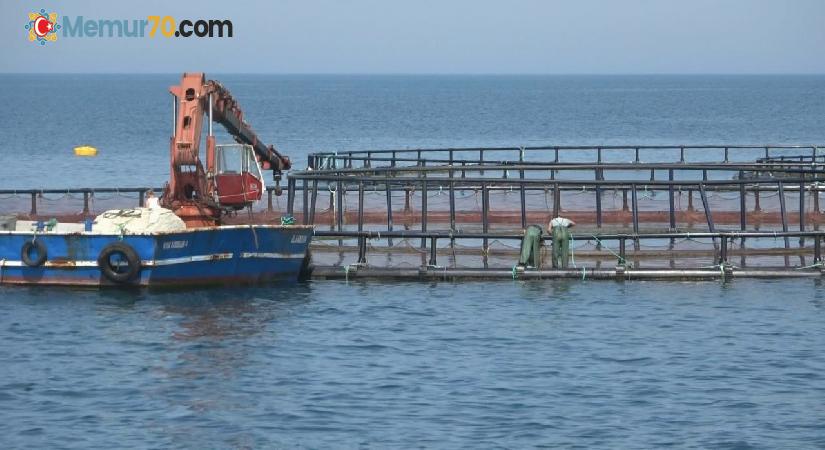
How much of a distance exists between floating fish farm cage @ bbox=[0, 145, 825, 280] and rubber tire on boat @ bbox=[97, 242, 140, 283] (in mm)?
3552

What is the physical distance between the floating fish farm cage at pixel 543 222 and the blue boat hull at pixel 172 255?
38.9 inches

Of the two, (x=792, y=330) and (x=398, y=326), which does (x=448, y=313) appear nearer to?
(x=398, y=326)

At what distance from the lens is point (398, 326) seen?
25.5 m

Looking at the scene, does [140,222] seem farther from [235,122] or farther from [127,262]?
[235,122]

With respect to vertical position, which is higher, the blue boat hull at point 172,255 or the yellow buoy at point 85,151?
the yellow buoy at point 85,151

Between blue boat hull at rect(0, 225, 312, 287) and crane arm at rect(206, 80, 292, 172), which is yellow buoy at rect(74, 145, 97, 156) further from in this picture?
blue boat hull at rect(0, 225, 312, 287)

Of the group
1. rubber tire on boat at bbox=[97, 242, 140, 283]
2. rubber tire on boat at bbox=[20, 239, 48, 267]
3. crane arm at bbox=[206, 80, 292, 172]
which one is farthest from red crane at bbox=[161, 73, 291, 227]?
rubber tire on boat at bbox=[20, 239, 48, 267]

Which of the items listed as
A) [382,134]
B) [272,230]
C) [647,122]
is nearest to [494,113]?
[647,122]

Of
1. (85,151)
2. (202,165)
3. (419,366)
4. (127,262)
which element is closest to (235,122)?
(202,165)

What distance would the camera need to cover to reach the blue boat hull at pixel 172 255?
1073 inches

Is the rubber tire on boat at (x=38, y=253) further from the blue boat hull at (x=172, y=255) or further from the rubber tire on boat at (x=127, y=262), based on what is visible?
the rubber tire on boat at (x=127, y=262)

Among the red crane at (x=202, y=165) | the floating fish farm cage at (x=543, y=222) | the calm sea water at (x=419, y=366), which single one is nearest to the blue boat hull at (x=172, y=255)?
the calm sea water at (x=419, y=366)

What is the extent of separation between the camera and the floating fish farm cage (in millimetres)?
28922

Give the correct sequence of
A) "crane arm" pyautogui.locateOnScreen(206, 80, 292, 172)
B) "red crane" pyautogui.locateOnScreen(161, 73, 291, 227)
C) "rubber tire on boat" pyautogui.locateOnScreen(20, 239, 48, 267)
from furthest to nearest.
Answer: "crane arm" pyautogui.locateOnScreen(206, 80, 292, 172)
"red crane" pyautogui.locateOnScreen(161, 73, 291, 227)
"rubber tire on boat" pyautogui.locateOnScreen(20, 239, 48, 267)
